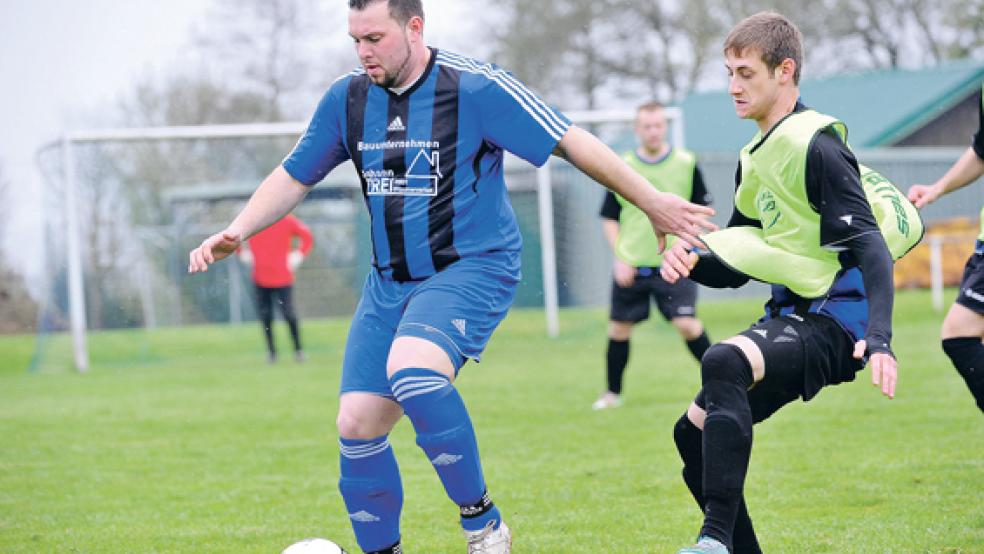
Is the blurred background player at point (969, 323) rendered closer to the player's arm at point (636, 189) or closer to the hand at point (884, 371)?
the player's arm at point (636, 189)

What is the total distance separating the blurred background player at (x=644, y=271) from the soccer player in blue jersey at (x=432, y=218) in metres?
5.03

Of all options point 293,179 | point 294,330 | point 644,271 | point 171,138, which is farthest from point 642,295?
point 171,138

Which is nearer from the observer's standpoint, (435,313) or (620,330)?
(435,313)

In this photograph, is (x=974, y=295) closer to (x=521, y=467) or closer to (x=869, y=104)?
(x=521, y=467)

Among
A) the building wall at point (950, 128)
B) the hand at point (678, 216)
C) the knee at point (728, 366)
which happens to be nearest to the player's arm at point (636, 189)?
the hand at point (678, 216)

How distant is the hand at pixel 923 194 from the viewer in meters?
5.43

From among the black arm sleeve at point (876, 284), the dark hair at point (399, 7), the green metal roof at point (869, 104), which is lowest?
the black arm sleeve at point (876, 284)

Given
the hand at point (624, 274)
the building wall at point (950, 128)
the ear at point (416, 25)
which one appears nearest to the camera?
the ear at point (416, 25)

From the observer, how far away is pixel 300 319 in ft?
59.6

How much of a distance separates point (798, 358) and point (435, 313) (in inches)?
46.9

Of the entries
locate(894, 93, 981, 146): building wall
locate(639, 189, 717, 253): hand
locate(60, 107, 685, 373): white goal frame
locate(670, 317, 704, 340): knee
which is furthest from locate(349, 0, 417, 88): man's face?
locate(894, 93, 981, 146): building wall

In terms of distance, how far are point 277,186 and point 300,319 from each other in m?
13.8

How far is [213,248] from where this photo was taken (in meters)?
4.39

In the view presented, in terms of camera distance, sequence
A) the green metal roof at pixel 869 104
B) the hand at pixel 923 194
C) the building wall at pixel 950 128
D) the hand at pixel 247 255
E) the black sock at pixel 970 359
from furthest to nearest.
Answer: the building wall at pixel 950 128
the green metal roof at pixel 869 104
the hand at pixel 247 255
the hand at pixel 923 194
the black sock at pixel 970 359
